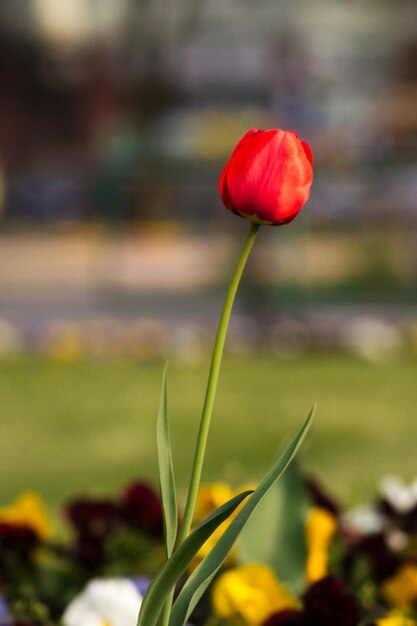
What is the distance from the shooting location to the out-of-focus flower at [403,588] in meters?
A: 1.25

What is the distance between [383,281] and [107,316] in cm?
155

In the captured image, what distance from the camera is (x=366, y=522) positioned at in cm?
154

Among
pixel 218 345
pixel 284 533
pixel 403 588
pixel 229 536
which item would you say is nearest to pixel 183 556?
pixel 229 536

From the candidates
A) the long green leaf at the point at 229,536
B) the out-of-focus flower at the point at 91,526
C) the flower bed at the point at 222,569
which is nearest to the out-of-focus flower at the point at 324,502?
the flower bed at the point at 222,569

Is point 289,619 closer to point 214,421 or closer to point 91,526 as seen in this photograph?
point 91,526

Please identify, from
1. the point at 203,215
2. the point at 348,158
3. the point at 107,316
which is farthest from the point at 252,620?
the point at 203,215

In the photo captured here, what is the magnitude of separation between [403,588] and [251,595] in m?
0.25

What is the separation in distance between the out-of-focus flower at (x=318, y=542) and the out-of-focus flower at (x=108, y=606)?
21 centimetres

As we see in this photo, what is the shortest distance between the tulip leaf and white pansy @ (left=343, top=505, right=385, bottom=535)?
31cm

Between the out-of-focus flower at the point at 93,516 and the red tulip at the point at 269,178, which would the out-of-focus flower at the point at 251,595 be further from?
the red tulip at the point at 269,178

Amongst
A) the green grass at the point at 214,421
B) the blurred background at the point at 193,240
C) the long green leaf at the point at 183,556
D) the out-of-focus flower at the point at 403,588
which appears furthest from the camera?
the blurred background at the point at 193,240

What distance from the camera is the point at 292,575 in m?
1.19

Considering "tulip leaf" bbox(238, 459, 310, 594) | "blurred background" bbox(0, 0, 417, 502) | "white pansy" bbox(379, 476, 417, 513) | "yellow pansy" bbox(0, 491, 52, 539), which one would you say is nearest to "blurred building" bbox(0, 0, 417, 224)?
"blurred background" bbox(0, 0, 417, 502)

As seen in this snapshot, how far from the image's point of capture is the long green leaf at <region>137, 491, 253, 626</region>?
78 centimetres
